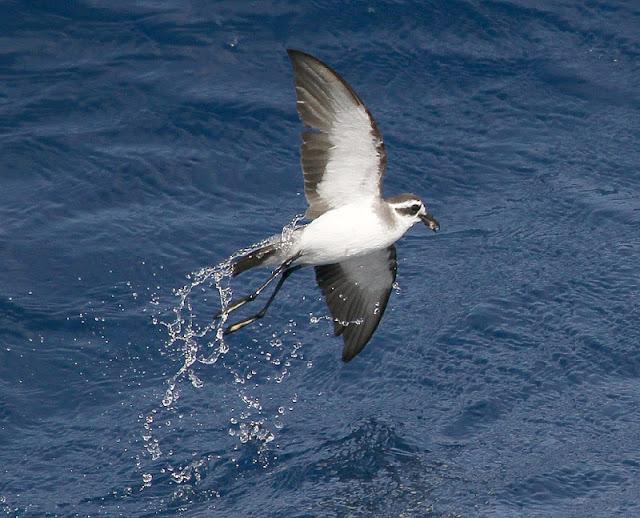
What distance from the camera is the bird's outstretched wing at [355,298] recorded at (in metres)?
10.5

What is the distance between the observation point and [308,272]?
12555 mm

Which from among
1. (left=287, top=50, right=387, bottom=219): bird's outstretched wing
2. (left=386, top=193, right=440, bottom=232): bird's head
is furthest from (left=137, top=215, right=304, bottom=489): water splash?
(left=386, top=193, right=440, bottom=232): bird's head

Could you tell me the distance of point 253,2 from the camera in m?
14.9

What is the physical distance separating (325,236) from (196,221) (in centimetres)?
305

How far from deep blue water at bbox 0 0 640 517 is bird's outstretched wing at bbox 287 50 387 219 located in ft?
6.44

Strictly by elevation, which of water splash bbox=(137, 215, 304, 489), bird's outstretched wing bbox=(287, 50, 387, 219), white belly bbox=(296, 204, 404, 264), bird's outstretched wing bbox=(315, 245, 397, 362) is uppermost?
bird's outstretched wing bbox=(287, 50, 387, 219)

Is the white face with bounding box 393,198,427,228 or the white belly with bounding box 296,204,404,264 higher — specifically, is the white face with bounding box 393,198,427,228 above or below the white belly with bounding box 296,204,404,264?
above

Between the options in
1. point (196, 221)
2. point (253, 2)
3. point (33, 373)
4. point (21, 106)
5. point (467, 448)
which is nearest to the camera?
point (467, 448)

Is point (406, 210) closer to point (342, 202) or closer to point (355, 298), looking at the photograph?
point (342, 202)

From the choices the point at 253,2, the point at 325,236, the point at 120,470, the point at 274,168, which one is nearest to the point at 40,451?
the point at 120,470

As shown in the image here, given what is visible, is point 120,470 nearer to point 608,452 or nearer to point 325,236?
point 325,236

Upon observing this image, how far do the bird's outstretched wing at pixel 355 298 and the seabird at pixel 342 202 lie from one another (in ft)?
0.04

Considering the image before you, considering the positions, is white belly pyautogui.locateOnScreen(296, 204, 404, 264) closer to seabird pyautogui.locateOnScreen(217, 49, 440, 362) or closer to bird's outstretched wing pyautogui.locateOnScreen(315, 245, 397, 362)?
seabird pyautogui.locateOnScreen(217, 49, 440, 362)

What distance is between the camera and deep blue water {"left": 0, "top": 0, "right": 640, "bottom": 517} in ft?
32.6
